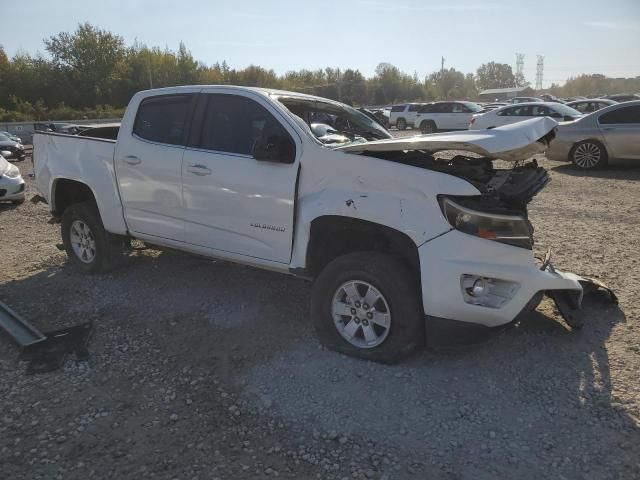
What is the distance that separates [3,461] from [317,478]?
168 cm

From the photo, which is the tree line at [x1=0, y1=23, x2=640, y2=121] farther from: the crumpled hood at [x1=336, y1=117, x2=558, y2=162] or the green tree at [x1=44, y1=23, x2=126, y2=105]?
the crumpled hood at [x1=336, y1=117, x2=558, y2=162]

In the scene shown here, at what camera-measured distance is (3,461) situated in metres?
2.75

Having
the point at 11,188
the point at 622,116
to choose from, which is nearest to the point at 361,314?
the point at 11,188

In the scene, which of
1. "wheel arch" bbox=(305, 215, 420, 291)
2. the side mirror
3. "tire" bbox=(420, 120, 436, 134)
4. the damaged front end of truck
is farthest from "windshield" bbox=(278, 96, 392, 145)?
"tire" bbox=(420, 120, 436, 134)

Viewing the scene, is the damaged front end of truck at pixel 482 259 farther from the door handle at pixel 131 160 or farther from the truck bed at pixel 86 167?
the truck bed at pixel 86 167

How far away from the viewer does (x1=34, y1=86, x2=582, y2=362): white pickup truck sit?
3.25 meters

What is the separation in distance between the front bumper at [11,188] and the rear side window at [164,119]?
6269 mm

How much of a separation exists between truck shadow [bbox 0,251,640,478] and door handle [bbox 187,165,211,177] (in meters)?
1.25

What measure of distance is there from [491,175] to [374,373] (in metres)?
1.75

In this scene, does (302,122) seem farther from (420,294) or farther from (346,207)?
(420,294)

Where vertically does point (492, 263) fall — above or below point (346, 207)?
below

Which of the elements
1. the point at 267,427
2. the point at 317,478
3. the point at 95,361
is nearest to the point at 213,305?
the point at 95,361

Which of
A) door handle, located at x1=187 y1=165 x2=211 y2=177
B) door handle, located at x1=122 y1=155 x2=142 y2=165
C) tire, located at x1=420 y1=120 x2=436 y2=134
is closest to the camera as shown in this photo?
door handle, located at x1=187 y1=165 x2=211 y2=177

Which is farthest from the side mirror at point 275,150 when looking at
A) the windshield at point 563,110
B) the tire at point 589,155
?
the windshield at point 563,110
